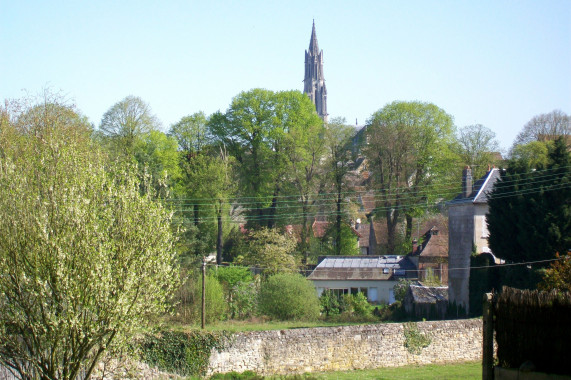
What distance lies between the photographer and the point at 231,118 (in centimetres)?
5328

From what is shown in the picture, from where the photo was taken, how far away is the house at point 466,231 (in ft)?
129

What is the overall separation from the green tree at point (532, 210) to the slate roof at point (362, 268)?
1338 centimetres

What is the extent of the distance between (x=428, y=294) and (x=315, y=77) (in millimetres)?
85498

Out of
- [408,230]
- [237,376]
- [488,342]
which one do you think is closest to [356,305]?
[408,230]

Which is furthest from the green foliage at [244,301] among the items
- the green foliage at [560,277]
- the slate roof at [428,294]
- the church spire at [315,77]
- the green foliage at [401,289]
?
the church spire at [315,77]

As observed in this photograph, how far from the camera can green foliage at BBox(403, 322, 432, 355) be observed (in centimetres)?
2609

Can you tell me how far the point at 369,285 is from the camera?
47.7 m

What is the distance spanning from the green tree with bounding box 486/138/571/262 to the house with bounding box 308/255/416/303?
13.4 metres

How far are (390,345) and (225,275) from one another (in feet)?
66.3

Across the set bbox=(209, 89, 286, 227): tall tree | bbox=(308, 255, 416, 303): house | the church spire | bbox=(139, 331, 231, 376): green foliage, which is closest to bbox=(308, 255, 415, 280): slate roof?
bbox=(308, 255, 416, 303): house

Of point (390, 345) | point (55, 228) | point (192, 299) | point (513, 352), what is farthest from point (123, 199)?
point (192, 299)

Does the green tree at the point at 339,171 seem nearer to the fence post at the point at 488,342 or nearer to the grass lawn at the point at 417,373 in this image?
the grass lawn at the point at 417,373

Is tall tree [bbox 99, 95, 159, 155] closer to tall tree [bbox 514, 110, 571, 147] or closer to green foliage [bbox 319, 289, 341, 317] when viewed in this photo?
green foliage [bbox 319, 289, 341, 317]

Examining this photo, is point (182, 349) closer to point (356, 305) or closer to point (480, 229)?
point (356, 305)
